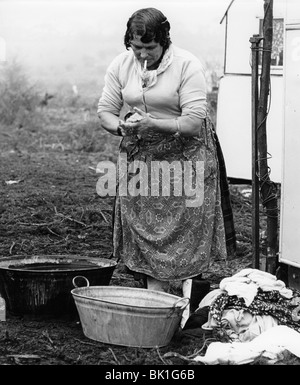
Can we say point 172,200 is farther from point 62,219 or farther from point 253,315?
point 62,219

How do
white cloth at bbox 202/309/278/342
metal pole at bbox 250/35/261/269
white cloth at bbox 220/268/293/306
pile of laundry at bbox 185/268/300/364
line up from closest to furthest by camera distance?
pile of laundry at bbox 185/268/300/364 < white cloth at bbox 202/309/278/342 < white cloth at bbox 220/268/293/306 < metal pole at bbox 250/35/261/269

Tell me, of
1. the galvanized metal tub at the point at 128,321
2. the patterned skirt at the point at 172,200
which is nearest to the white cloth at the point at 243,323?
the galvanized metal tub at the point at 128,321

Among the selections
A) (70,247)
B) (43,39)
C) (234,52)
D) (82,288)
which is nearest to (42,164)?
(234,52)

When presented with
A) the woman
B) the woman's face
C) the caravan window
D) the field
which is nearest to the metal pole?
the woman

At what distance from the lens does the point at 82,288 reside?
4672 mm

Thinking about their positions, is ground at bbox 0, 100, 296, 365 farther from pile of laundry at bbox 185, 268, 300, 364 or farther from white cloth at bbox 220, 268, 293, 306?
white cloth at bbox 220, 268, 293, 306

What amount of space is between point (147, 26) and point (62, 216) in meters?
3.19

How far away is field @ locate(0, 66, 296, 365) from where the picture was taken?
174 inches

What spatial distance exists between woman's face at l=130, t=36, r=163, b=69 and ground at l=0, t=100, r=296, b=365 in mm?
1503

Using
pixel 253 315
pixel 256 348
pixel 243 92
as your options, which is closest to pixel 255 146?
pixel 253 315

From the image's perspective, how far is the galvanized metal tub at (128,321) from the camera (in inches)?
172

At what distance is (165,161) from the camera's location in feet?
17.0
